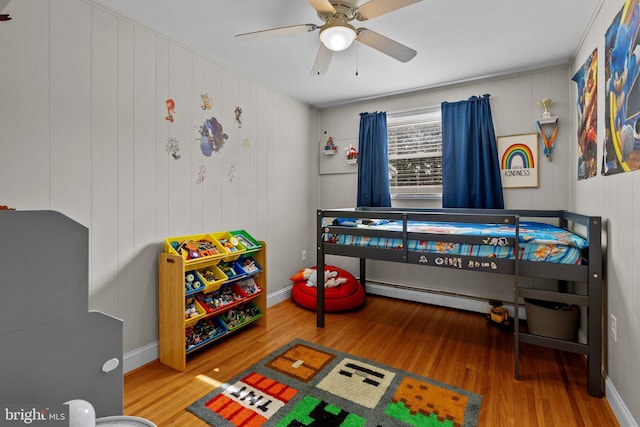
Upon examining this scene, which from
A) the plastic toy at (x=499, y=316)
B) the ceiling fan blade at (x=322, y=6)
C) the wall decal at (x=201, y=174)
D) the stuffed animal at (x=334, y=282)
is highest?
the ceiling fan blade at (x=322, y=6)

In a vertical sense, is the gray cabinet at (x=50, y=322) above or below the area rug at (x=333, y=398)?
above

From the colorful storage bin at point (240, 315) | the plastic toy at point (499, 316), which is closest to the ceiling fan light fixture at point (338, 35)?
the colorful storage bin at point (240, 315)

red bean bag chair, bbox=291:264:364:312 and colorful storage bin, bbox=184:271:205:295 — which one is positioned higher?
colorful storage bin, bbox=184:271:205:295

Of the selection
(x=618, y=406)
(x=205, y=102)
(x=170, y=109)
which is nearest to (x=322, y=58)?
(x=205, y=102)

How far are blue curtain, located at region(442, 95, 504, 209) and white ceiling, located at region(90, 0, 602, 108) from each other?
0.33m

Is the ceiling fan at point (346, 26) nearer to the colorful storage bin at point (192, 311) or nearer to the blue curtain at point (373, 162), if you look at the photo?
the blue curtain at point (373, 162)

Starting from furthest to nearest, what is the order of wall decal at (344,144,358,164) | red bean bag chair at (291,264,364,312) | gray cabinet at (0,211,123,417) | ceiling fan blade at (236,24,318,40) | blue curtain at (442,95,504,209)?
wall decal at (344,144,358,164), red bean bag chair at (291,264,364,312), blue curtain at (442,95,504,209), ceiling fan blade at (236,24,318,40), gray cabinet at (0,211,123,417)

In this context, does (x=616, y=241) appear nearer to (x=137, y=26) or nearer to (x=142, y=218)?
(x=142, y=218)

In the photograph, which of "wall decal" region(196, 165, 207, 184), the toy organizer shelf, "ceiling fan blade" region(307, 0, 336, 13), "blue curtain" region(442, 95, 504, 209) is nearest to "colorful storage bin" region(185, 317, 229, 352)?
the toy organizer shelf

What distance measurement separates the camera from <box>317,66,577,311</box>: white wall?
277 centimetres

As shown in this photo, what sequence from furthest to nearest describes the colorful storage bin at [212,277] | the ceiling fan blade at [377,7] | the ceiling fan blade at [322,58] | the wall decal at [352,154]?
the wall decal at [352,154] < the colorful storage bin at [212,277] < the ceiling fan blade at [322,58] < the ceiling fan blade at [377,7]

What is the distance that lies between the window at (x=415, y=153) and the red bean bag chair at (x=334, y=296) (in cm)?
119

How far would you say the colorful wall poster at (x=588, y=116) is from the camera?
79.4 inches

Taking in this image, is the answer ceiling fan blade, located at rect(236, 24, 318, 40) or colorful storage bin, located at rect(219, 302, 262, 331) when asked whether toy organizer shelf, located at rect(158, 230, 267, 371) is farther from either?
ceiling fan blade, located at rect(236, 24, 318, 40)
